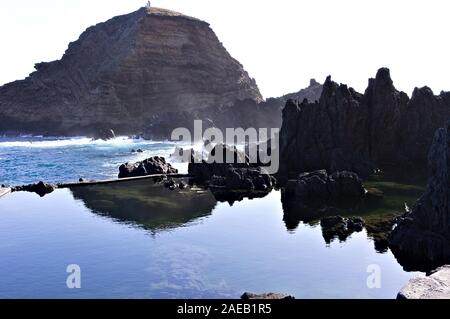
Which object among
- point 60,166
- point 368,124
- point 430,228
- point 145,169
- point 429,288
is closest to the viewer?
point 429,288

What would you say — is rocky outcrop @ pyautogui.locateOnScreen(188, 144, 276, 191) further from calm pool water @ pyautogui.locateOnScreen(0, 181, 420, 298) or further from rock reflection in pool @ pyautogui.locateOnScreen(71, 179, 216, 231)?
calm pool water @ pyautogui.locateOnScreen(0, 181, 420, 298)

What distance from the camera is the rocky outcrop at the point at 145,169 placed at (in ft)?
342

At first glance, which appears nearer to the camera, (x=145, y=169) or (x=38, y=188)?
(x=38, y=188)

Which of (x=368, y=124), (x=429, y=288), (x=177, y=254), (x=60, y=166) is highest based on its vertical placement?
(x=368, y=124)

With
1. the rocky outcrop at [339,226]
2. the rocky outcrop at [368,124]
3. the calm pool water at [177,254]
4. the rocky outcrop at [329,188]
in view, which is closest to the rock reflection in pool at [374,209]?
the rocky outcrop at [339,226]

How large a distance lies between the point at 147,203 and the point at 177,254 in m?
28.0

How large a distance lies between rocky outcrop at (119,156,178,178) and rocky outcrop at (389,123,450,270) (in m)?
63.0

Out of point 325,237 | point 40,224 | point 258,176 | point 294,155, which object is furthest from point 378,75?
point 40,224

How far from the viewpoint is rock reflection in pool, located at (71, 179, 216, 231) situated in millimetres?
67000

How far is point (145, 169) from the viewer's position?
105188mm

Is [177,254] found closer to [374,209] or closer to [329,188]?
[374,209]

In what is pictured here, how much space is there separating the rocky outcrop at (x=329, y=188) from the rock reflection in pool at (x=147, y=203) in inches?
598

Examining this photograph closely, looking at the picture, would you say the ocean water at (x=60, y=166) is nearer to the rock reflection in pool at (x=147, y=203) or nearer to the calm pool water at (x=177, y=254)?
the rock reflection in pool at (x=147, y=203)

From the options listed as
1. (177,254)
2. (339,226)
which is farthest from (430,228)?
(177,254)
